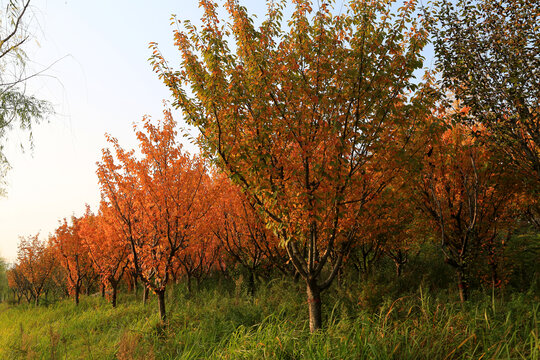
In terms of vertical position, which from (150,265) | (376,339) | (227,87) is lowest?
(376,339)

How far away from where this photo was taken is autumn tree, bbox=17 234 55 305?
25.2 meters

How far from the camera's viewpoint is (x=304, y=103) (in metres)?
6.05

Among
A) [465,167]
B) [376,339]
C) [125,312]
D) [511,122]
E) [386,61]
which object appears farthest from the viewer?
[125,312]

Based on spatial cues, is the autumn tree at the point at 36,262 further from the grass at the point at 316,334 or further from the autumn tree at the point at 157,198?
the autumn tree at the point at 157,198

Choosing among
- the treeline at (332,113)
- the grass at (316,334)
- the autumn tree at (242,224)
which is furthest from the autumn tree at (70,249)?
the treeline at (332,113)

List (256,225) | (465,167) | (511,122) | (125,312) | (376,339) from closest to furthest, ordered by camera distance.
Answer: (376,339) < (511,122) < (465,167) < (256,225) < (125,312)

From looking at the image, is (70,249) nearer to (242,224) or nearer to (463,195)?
(242,224)

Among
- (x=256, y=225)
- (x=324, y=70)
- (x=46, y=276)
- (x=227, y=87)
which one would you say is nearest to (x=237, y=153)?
(x=227, y=87)

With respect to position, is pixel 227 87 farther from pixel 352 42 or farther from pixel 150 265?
pixel 150 265

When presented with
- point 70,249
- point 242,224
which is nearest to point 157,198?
point 242,224

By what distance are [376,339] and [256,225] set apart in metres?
8.73

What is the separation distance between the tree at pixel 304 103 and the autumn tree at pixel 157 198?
3.75 m

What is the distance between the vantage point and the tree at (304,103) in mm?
5719

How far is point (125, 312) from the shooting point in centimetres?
1423
